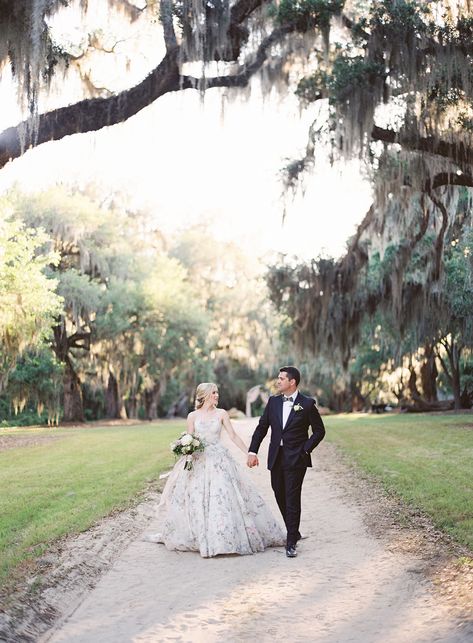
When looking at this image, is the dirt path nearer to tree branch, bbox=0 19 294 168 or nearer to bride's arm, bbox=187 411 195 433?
bride's arm, bbox=187 411 195 433

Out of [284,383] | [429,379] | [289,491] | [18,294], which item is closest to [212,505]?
[289,491]

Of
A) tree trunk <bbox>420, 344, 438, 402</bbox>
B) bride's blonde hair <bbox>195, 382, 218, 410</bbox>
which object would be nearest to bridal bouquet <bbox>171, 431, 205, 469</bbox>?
bride's blonde hair <bbox>195, 382, 218, 410</bbox>

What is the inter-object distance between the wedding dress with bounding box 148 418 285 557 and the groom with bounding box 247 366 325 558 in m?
0.28

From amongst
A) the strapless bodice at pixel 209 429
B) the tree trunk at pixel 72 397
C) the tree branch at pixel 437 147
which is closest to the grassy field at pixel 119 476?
the strapless bodice at pixel 209 429

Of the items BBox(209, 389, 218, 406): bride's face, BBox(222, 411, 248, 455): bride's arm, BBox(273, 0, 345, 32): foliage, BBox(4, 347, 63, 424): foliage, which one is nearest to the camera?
BBox(222, 411, 248, 455): bride's arm

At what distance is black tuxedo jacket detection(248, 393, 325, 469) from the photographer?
667 centimetres

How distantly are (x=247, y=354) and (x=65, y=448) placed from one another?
90.6ft

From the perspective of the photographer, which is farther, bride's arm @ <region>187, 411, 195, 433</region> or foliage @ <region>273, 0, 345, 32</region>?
foliage @ <region>273, 0, 345, 32</region>

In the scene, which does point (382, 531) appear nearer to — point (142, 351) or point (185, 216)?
point (142, 351)

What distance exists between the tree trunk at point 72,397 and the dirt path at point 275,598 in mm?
27661

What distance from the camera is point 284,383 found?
22.1 ft

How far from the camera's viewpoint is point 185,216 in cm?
5138

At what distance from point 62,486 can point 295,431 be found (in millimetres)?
5974

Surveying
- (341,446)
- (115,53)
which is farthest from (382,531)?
(341,446)
